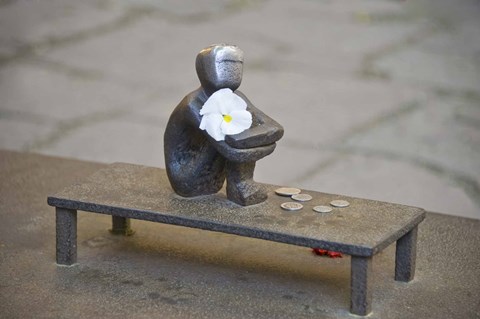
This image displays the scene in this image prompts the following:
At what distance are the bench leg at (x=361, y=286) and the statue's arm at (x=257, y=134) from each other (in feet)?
1.16

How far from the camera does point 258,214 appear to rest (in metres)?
2.61

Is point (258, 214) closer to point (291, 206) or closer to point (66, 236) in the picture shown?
point (291, 206)

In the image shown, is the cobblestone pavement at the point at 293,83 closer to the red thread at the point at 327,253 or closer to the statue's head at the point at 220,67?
the red thread at the point at 327,253

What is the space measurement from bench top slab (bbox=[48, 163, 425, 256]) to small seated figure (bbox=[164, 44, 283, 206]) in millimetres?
38

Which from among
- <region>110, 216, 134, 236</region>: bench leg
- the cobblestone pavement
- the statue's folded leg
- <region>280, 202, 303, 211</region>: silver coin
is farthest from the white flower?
the cobblestone pavement

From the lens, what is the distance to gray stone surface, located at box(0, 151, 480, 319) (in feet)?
8.35

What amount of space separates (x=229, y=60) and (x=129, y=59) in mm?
2269

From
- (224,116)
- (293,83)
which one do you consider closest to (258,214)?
(224,116)

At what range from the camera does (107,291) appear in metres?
2.63

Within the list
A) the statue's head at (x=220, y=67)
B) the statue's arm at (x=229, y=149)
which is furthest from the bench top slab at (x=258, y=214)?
the statue's head at (x=220, y=67)

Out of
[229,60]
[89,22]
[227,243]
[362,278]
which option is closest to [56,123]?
[89,22]

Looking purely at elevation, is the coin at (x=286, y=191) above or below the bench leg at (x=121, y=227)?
above

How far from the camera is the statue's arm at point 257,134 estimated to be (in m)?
2.55

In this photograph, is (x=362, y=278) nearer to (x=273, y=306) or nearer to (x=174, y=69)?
(x=273, y=306)
